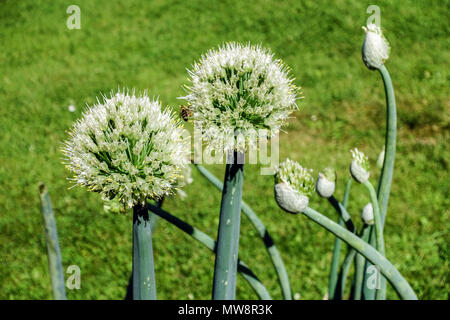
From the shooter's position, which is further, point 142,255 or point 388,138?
point 388,138

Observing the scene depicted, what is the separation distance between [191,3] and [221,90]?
571cm

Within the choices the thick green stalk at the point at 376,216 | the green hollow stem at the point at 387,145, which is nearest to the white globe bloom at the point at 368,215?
the green hollow stem at the point at 387,145

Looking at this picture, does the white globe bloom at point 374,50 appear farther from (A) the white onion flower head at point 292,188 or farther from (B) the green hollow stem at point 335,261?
(B) the green hollow stem at point 335,261

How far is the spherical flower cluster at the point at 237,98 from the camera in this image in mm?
1408

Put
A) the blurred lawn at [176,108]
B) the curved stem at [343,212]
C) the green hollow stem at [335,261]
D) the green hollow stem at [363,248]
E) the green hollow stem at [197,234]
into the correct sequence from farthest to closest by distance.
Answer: the blurred lawn at [176,108], the green hollow stem at [335,261], the curved stem at [343,212], the green hollow stem at [197,234], the green hollow stem at [363,248]

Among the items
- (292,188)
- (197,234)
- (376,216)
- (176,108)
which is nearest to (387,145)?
(376,216)

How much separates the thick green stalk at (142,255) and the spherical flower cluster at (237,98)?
32 cm

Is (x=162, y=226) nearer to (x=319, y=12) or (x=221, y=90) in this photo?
(x=221, y=90)

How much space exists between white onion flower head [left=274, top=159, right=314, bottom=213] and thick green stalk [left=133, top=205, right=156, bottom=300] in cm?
42

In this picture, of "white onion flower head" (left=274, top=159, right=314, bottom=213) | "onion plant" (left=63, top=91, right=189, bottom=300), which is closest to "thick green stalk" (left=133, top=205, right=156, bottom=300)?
"onion plant" (left=63, top=91, right=189, bottom=300)

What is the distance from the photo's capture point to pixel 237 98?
142 cm

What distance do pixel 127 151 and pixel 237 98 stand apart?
38 centimetres

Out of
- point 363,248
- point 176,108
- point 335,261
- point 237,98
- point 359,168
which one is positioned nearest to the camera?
point 363,248

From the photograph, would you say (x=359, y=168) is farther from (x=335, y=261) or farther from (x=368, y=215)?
(x=335, y=261)
